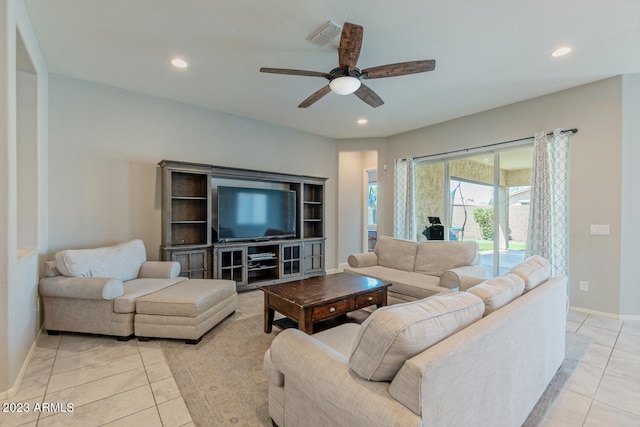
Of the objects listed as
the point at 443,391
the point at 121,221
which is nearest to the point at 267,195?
the point at 121,221

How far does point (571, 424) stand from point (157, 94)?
522cm

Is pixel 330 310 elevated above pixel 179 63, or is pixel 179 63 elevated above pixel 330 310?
pixel 179 63

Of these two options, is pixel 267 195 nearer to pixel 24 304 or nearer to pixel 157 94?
pixel 157 94

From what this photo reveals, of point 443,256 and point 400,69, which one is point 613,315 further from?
point 400,69

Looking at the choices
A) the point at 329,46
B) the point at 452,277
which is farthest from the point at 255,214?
the point at 452,277

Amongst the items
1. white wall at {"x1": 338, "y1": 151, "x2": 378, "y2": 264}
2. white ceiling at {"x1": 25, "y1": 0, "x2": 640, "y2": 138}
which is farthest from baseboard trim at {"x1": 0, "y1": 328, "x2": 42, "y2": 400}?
white wall at {"x1": 338, "y1": 151, "x2": 378, "y2": 264}

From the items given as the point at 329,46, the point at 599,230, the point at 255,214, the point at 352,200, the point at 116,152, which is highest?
the point at 329,46

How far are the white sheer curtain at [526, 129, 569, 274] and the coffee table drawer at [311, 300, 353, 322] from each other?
9.67 feet

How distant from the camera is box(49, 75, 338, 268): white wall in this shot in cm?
342

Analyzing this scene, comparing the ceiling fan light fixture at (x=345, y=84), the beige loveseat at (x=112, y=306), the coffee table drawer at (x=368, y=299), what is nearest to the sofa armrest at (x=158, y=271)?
the beige loveseat at (x=112, y=306)

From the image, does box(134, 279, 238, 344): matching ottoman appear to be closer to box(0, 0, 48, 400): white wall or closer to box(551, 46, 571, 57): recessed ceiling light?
box(0, 0, 48, 400): white wall

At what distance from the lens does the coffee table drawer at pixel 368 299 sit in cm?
278

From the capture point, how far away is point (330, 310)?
8.39 ft

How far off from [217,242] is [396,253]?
8.77ft
